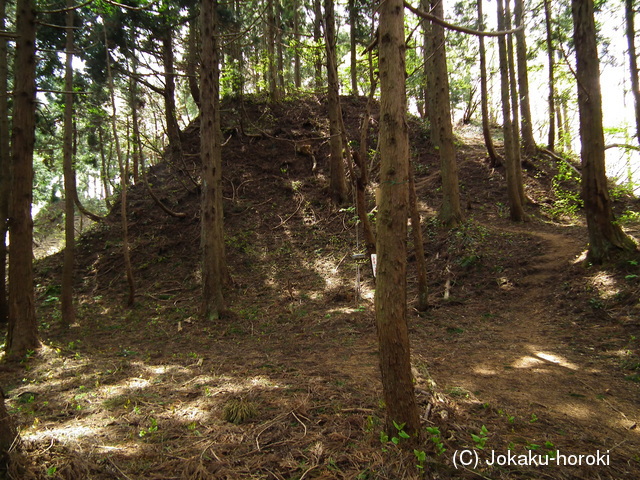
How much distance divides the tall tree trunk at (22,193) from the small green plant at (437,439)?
7.47 m

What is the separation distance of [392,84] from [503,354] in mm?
4965

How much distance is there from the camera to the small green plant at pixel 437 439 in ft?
10.1

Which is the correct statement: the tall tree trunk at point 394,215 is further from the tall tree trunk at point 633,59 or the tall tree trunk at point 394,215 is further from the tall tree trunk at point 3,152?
the tall tree trunk at point 633,59

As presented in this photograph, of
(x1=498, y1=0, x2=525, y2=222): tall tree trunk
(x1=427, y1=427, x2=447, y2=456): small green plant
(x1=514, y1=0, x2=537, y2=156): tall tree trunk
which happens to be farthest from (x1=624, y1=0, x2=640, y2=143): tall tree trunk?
(x1=427, y1=427, x2=447, y2=456): small green plant

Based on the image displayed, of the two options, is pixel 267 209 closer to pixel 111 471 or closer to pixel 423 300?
pixel 423 300

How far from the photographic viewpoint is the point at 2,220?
9.98 m

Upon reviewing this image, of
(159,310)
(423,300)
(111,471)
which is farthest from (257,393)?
(159,310)

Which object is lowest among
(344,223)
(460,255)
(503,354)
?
(503,354)

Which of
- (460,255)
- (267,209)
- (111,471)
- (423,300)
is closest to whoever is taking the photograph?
(111,471)

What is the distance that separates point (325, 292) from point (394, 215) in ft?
26.3

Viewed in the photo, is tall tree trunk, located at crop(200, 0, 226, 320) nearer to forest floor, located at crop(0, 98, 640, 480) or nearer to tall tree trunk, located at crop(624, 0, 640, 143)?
forest floor, located at crop(0, 98, 640, 480)

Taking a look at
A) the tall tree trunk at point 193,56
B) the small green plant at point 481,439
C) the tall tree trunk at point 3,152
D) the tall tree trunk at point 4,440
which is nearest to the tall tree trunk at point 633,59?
the tall tree trunk at point 193,56

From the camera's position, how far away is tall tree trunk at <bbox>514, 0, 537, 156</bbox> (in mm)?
14312

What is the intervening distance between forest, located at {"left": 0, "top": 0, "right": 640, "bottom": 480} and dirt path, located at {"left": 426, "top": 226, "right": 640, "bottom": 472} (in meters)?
0.04
